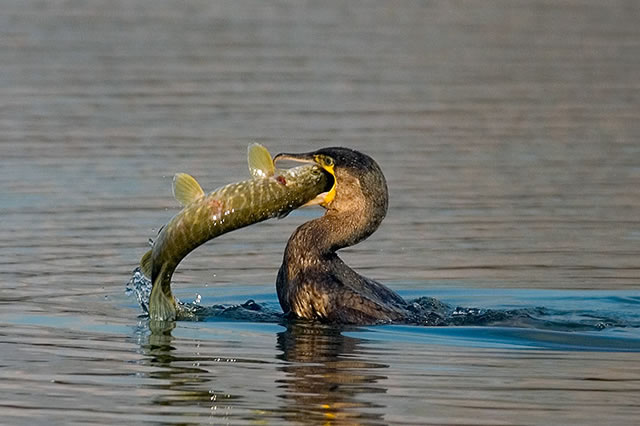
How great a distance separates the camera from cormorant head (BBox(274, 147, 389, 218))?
10266mm

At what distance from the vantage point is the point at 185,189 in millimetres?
9617

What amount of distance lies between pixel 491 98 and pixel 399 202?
725 centimetres

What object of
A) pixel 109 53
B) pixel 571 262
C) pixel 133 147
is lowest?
pixel 571 262

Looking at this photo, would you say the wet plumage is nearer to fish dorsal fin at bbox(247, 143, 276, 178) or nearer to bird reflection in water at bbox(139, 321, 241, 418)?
fish dorsal fin at bbox(247, 143, 276, 178)

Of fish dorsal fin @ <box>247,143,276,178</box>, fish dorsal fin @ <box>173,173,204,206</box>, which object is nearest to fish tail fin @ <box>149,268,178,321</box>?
fish dorsal fin @ <box>173,173,204,206</box>

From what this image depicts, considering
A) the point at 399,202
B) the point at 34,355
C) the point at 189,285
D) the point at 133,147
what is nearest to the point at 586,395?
the point at 34,355

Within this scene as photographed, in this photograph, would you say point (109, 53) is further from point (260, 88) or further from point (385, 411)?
point (385, 411)

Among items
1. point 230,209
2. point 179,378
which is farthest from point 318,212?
point 179,378

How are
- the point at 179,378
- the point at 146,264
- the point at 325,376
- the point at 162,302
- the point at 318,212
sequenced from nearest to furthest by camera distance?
the point at 179,378
the point at 325,376
the point at 146,264
the point at 162,302
the point at 318,212

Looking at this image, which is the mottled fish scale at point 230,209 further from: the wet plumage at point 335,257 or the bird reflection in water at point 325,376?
the bird reflection in water at point 325,376

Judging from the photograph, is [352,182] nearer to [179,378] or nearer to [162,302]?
[162,302]

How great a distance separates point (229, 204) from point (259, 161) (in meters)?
0.35

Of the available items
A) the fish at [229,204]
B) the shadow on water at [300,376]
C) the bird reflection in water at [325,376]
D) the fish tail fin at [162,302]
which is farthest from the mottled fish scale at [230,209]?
the bird reflection in water at [325,376]

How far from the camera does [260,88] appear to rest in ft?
71.5
